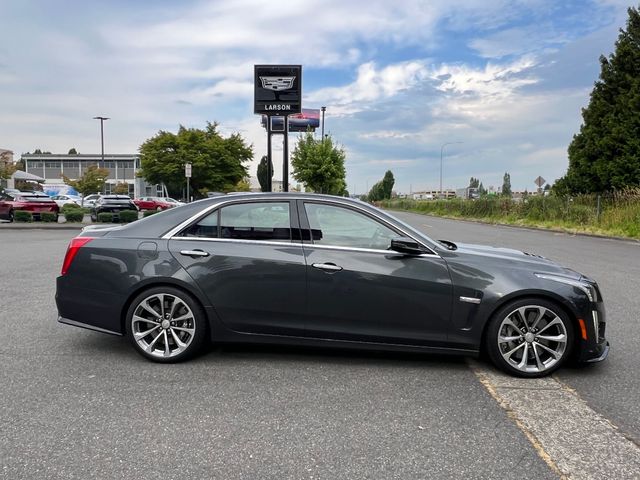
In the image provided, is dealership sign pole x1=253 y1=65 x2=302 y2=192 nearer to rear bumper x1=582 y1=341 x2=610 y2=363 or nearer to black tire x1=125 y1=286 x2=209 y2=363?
black tire x1=125 y1=286 x2=209 y2=363

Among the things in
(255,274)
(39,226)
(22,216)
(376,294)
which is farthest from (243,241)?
(22,216)

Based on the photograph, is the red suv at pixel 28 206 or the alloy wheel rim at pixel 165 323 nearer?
the alloy wheel rim at pixel 165 323

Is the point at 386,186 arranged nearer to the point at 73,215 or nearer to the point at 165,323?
the point at 73,215

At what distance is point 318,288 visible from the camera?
419 cm

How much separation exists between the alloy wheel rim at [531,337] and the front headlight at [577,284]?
0.90 ft

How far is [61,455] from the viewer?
2832 mm

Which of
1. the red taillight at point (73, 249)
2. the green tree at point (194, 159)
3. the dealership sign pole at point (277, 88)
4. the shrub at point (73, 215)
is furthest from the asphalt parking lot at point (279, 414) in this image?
the green tree at point (194, 159)

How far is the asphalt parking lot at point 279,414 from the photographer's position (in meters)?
2.77

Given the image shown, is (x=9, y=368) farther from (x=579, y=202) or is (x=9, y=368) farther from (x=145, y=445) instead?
(x=579, y=202)

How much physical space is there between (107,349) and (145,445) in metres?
2.09

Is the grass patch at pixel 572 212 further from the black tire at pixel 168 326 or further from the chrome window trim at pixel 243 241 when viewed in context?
the black tire at pixel 168 326

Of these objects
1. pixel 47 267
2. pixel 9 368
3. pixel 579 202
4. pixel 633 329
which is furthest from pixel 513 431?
pixel 579 202

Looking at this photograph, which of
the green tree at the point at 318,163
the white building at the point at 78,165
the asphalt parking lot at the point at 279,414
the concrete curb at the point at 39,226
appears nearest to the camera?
the asphalt parking lot at the point at 279,414

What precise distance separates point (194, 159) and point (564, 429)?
47.9 m
